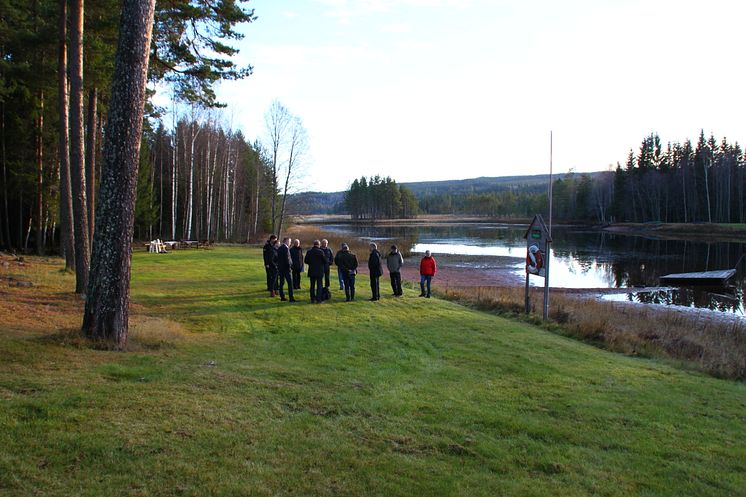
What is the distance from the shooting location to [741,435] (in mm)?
6055

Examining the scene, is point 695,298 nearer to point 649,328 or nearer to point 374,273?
point 649,328

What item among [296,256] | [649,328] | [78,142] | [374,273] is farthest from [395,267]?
[78,142]

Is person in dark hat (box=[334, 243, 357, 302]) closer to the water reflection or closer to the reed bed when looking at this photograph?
the reed bed

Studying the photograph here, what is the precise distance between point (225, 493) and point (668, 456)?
4246mm

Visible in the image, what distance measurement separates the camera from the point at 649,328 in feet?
54.2

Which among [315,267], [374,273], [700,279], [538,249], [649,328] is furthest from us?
[700,279]

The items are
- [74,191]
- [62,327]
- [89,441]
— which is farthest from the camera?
[74,191]

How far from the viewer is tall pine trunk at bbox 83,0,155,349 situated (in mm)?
7629

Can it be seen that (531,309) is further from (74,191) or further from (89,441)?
(89,441)

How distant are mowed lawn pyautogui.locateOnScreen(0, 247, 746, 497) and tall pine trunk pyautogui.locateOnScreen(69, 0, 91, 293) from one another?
220cm

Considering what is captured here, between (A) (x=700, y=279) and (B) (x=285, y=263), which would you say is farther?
(A) (x=700, y=279)

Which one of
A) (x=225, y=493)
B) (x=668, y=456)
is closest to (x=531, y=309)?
(x=668, y=456)

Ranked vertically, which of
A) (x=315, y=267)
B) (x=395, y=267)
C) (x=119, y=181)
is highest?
(x=119, y=181)

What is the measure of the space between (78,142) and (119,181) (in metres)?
6.37
